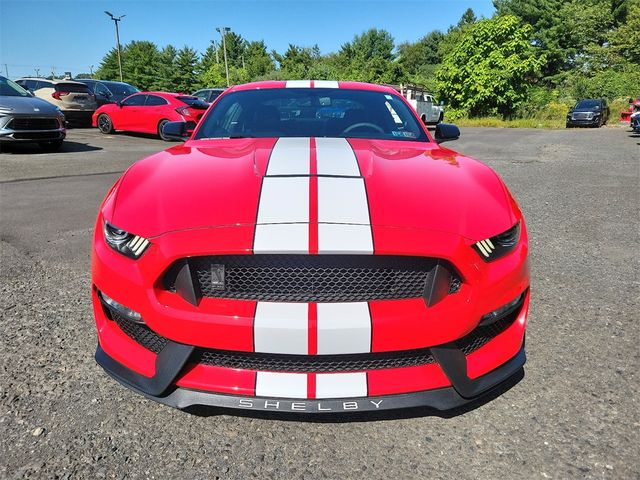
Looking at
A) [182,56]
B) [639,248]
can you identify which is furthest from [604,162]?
[182,56]

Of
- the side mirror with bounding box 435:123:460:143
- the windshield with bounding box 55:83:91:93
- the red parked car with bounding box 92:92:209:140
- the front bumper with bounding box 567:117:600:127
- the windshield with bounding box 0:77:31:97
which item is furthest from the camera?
the front bumper with bounding box 567:117:600:127

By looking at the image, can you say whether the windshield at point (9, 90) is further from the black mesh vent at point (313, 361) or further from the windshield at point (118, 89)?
the black mesh vent at point (313, 361)

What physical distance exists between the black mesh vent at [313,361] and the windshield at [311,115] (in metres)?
1.57

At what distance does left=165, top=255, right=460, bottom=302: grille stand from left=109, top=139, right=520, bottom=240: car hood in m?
0.13

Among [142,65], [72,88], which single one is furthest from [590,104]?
[142,65]

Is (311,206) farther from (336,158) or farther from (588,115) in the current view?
(588,115)

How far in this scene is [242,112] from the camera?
311cm

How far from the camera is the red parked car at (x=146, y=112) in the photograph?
40.2 feet

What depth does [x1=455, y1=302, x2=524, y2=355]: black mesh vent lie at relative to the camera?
172 centimetres

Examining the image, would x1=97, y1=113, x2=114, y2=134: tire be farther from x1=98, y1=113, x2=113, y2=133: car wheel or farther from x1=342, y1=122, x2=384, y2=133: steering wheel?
x1=342, y1=122, x2=384, y2=133: steering wheel

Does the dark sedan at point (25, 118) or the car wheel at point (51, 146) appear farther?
the car wheel at point (51, 146)

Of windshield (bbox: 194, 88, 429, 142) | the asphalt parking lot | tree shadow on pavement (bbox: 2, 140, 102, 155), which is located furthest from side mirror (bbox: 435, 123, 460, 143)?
tree shadow on pavement (bbox: 2, 140, 102, 155)

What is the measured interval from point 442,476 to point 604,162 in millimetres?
10568

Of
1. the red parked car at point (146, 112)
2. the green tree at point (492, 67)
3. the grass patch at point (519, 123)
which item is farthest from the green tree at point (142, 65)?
the red parked car at point (146, 112)
